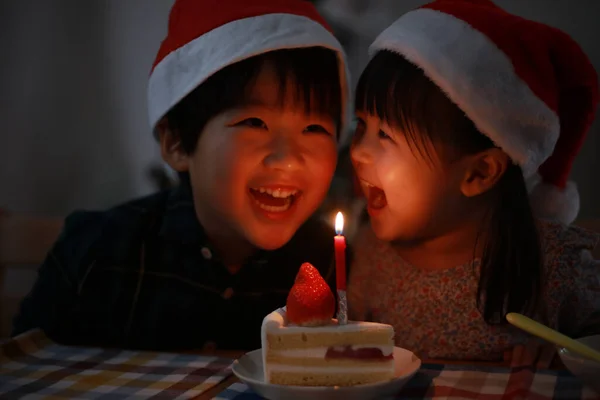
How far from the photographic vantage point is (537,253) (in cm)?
101

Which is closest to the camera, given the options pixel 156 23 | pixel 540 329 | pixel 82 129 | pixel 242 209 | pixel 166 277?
pixel 540 329

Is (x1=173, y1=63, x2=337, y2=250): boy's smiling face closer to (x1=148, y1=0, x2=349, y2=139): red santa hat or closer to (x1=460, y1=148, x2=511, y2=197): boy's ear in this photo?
(x1=148, y1=0, x2=349, y2=139): red santa hat

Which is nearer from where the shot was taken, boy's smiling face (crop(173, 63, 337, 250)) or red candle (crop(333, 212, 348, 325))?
red candle (crop(333, 212, 348, 325))

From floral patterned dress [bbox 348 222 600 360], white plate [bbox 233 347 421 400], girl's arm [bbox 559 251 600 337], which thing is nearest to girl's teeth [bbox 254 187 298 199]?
floral patterned dress [bbox 348 222 600 360]

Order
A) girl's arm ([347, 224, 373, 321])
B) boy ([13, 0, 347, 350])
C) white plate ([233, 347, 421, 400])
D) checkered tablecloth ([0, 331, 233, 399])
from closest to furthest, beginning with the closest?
white plate ([233, 347, 421, 400]), checkered tablecloth ([0, 331, 233, 399]), boy ([13, 0, 347, 350]), girl's arm ([347, 224, 373, 321])

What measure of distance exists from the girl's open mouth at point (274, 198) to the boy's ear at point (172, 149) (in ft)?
0.55

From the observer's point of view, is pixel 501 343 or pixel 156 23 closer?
pixel 501 343

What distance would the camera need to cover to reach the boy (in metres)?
1.01

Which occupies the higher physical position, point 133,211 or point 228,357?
point 133,211

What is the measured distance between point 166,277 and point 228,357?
0.91ft

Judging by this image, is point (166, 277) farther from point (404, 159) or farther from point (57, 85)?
point (57, 85)

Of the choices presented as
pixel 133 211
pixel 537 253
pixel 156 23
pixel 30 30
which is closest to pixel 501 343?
pixel 537 253

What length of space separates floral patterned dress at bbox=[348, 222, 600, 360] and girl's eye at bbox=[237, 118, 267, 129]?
34cm

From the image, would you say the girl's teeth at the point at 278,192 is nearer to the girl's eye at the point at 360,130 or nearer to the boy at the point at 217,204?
the boy at the point at 217,204
